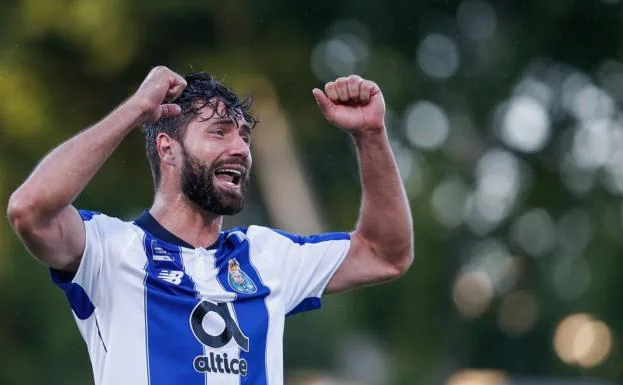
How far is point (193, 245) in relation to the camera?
7082 mm

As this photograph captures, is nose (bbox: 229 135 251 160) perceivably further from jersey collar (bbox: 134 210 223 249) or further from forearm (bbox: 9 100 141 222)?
forearm (bbox: 9 100 141 222)

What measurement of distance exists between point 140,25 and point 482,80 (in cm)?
568

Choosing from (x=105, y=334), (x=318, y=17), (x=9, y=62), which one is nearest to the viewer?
(x=105, y=334)

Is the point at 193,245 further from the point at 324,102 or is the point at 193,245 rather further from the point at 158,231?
the point at 324,102

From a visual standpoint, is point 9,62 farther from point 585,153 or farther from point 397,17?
point 585,153

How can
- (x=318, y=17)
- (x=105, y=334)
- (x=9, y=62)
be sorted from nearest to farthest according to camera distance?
(x=105, y=334)
(x=9, y=62)
(x=318, y=17)

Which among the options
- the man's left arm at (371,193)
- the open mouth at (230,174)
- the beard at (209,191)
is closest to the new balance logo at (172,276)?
the beard at (209,191)

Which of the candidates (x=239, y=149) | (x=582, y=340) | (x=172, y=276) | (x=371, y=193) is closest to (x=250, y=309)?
(x=172, y=276)

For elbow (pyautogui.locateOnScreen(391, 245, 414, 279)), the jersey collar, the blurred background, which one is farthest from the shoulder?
the blurred background

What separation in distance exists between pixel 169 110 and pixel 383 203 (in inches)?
44.7

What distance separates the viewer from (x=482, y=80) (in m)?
25.5

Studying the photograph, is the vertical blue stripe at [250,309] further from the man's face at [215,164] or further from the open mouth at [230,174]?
the open mouth at [230,174]

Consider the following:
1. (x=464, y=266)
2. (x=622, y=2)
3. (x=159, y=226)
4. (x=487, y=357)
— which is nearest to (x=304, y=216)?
(x=464, y=266)

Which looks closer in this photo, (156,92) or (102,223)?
(156,92)
